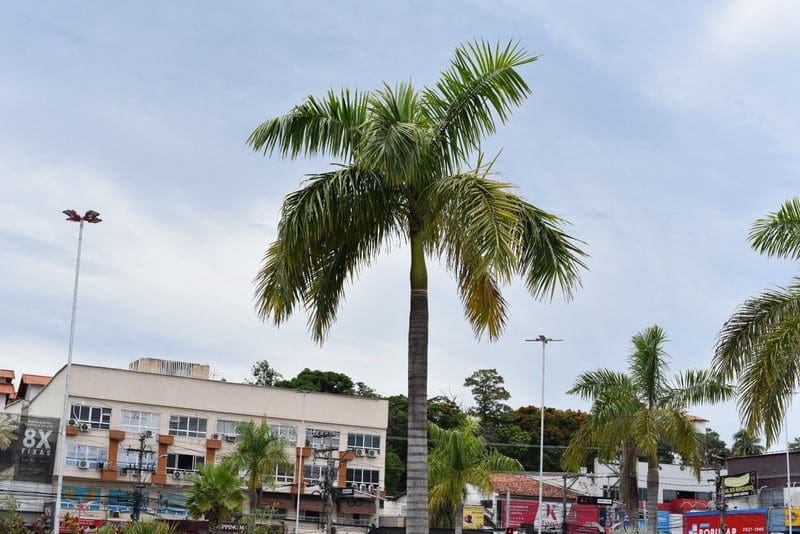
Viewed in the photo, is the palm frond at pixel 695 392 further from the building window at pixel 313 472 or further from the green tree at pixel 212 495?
the building window at pixel 313 472

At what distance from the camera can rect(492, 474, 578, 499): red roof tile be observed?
→ 288 feet

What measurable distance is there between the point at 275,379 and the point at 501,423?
23326mm

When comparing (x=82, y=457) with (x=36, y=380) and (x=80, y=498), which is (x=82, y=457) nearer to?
(x=80, y=498)

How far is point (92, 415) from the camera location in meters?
70.7

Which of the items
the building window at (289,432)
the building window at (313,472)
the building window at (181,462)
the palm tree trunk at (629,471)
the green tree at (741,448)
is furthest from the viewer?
the green tree at (741,448)

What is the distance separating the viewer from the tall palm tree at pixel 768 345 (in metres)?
15.8

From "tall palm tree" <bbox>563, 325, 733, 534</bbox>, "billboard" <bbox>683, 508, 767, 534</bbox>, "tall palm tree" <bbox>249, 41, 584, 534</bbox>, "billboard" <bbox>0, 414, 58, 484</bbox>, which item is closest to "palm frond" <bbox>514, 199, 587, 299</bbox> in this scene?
"tall palm tree" <bbox>249, 41, 584, 534</bbox>

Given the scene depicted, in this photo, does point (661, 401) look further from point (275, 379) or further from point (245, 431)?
point (275, 379)

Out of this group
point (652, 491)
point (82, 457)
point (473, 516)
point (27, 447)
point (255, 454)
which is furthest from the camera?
point (473, 516)

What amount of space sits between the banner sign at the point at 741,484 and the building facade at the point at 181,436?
83.1 ft

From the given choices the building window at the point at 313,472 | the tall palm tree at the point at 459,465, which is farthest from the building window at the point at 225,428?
the tall palm tree at the point at 459,465

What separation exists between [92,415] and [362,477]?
20.8 meters

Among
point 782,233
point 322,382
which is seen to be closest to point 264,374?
point 322,382

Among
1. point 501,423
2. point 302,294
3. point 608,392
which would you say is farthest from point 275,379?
point 302,294
